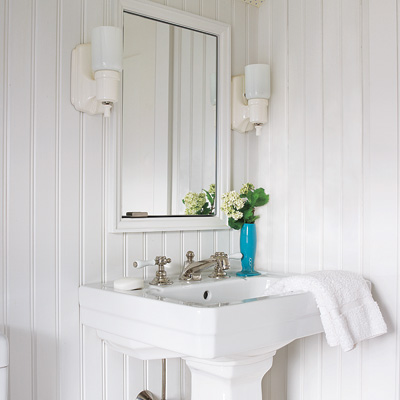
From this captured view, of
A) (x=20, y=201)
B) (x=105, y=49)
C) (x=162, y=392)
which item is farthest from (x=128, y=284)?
(x=105, y=49)

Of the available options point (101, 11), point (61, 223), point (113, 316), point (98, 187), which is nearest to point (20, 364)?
point (113, 316)

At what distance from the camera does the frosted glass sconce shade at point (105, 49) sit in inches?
65.5

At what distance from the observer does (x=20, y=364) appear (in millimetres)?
1606

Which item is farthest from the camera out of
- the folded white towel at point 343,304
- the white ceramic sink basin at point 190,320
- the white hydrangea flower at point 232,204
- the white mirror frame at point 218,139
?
the white hydrangea flower at point 232,204

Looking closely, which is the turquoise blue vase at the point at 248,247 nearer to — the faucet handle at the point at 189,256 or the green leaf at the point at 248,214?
the green leaf at the point at 248,214

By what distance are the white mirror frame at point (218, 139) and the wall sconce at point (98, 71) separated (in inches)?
4.7

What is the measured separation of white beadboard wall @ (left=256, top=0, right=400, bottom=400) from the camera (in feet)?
5.86

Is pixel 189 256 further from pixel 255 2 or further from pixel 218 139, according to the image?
pixel 255 2

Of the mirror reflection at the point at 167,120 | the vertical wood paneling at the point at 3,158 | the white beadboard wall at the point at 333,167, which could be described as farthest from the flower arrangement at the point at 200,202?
the vertical wood paneling at the point at 3,158

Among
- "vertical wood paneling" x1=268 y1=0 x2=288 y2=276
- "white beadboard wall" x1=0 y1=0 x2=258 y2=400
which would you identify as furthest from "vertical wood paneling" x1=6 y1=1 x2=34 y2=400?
"vertical wood paneling" x1=268 y1=0 x2=288 y2=276

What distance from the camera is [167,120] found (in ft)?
6.52

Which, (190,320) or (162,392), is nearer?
(190,320)

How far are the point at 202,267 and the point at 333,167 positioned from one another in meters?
0.61

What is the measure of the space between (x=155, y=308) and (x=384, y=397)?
89cm
